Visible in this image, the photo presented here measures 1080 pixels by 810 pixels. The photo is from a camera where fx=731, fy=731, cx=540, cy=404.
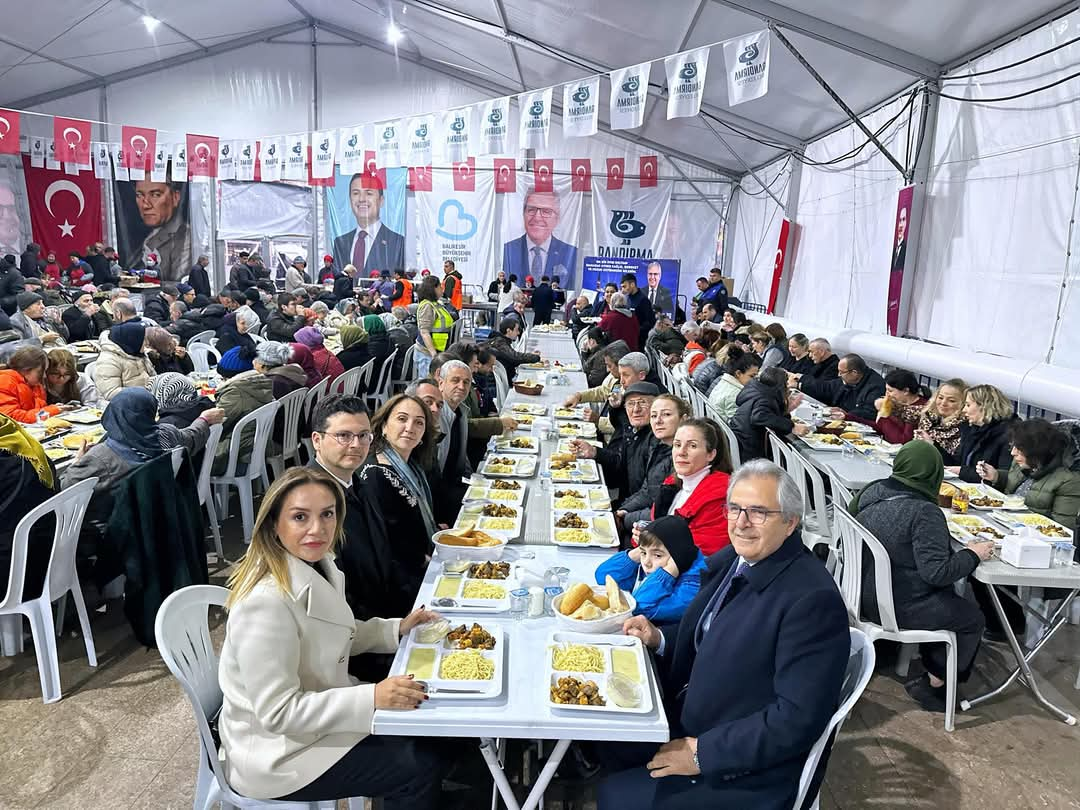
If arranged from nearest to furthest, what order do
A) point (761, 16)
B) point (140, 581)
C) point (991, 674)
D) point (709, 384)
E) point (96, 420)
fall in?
point (140, 581)
point (991, 674)
point (96, 420)
point (709, 384)
point (761, 16)

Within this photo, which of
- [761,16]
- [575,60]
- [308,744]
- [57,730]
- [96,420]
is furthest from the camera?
[575,60]

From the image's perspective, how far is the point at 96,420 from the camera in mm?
4637

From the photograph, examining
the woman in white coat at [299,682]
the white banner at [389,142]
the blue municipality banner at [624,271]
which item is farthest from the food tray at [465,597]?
the blue municipality banner at [624,271]

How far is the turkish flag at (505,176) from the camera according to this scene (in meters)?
16.6

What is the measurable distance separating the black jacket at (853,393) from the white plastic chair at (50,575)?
547 centimetres

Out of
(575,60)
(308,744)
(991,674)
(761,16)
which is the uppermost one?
(575,60)

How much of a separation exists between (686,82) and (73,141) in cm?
1225

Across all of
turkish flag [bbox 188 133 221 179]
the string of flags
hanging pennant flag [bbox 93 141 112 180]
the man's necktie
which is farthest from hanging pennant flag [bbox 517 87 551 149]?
hanging pennant flag [bbox 93 141 112 180]

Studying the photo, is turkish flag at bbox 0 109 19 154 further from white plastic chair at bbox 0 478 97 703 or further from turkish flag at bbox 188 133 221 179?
white plastic chair at bbox 0 478 97 703

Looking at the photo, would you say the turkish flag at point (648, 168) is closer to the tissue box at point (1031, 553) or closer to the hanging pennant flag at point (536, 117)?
the hanging pennant flag at point (536, 117)

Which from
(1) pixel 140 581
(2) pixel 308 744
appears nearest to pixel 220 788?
(2) pixel 308 744

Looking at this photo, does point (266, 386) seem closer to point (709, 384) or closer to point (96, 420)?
point (96, 420)

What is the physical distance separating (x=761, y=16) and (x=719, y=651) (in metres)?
Result: 6.72

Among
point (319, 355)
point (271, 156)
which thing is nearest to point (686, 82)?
point (319, 355)
